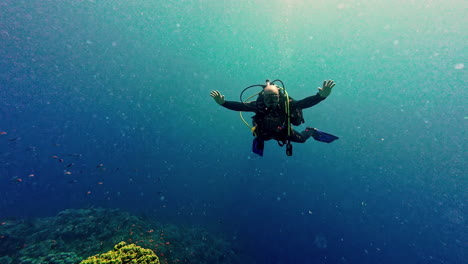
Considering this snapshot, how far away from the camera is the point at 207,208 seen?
2681cm

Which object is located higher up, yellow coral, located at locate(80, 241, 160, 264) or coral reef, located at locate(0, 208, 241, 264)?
coral reef, located at locate(0, 208, 241, 264)

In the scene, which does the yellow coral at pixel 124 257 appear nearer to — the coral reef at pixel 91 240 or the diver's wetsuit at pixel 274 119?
the diver's wetsuit at pixel 274 119

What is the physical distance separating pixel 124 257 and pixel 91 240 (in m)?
13.6

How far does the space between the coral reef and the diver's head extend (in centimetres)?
1134

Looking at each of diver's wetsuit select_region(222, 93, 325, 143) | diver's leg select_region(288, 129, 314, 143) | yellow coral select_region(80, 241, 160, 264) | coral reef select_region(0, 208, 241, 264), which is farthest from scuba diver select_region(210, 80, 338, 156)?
coral reef select_region(0, 208, 241, 264)

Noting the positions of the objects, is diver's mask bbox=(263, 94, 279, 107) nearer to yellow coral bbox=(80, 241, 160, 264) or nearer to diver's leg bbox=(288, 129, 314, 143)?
diver's leg bbox=(288, 129, 314, 143)

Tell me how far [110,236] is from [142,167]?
31630mm

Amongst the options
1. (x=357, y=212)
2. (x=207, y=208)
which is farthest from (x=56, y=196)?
(x=357, y=212)

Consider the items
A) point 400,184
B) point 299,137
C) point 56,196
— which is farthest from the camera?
point 400,184

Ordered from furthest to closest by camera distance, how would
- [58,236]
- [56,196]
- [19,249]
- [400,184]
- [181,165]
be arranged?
1. [400,184]
2. [181,165]
3. [56,196]
4. [58,236]
5. [19,249]

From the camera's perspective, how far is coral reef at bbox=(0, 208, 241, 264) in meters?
11.4

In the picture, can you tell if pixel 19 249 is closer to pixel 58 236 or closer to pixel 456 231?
pixel 58 236

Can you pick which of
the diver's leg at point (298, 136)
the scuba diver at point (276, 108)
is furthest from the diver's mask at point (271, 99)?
the diver's leg at point (298, 136)

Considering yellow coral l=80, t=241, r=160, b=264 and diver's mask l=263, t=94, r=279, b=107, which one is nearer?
yellow coral l=80, t=241, r=160, b=264
